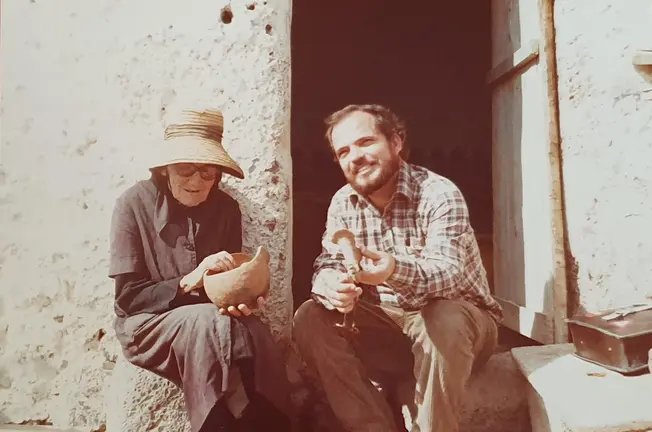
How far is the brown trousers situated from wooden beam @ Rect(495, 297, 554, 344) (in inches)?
14.7

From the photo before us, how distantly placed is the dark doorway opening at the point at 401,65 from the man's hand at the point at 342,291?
8.77 feet

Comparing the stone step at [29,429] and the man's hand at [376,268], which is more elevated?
the man's hand at [376,268]

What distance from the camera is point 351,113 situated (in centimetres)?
224

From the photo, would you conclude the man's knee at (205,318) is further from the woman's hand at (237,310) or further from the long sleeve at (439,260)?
the long sleeve at (439,260)

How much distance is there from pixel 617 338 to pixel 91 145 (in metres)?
2.06

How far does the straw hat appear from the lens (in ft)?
6.75

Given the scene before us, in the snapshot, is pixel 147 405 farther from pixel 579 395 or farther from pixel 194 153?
pixel 579 395

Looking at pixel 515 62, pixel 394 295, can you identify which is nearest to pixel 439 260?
pixel 394 295

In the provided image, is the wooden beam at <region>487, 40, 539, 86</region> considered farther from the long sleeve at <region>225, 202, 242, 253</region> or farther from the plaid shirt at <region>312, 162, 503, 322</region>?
the long sleeve at <region>225, 202, 242, 253</region>

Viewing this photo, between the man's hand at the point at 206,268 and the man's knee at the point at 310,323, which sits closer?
the man's hand at the point at 206,268

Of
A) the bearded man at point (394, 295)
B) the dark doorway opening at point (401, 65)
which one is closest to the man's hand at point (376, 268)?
the bearded man at point (394, 295)

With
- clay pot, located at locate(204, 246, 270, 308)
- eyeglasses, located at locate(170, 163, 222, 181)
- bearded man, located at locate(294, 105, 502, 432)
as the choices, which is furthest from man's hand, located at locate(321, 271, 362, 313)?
eyeglasses, located at locate(170, 163, 222, 181)

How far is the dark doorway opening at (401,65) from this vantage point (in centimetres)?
471

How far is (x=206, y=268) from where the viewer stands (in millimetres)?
1979
